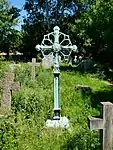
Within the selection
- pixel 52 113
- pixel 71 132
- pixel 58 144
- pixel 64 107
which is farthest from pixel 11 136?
pixel 64 107

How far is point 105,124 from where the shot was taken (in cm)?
501

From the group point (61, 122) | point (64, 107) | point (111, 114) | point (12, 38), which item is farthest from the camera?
point (12, 38)

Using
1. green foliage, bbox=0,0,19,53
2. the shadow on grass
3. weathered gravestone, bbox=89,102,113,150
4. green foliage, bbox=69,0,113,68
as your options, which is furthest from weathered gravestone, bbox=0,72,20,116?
green foliage, bbox=0,0,19,53

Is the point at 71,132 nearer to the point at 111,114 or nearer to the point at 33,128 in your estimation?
the point at 33,128

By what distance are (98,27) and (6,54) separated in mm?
25173

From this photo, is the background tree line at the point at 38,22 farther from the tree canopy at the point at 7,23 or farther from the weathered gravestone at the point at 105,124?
Result: the weathered gravestone at the point at 105,124

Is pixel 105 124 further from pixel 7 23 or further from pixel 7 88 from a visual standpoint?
pixel 7 23

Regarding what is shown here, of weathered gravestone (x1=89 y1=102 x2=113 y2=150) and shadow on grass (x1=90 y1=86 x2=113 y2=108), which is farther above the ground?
shadow on grass (x1=90 y1=86 x2=113 y2=108)

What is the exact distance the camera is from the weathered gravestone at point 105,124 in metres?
4.97

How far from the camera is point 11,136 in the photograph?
22.3 ft

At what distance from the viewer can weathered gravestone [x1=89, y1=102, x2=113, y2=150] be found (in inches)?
196

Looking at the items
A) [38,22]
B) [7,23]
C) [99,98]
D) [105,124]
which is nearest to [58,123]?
[105,124]

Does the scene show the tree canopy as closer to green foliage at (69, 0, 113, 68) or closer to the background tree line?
the background tree line

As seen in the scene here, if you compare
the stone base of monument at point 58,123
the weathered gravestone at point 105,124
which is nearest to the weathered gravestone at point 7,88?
the stone base of monument at point 58,123
